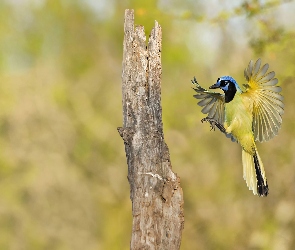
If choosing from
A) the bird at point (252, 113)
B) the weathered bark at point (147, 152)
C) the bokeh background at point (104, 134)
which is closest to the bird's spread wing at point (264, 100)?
the bird at point (252, 113)

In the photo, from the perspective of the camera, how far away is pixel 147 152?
4902 millimetres

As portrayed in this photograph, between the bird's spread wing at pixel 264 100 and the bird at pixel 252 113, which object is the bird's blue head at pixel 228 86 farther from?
the bird's spread wing at pixel 264 100

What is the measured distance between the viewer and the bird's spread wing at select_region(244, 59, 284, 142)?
5867mm

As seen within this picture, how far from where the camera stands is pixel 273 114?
6.13m

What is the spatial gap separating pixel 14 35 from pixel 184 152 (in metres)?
8.46

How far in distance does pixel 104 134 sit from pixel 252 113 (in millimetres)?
9614

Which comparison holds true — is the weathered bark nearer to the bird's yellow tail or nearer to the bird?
the bird

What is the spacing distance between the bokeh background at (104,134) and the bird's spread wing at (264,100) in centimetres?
214

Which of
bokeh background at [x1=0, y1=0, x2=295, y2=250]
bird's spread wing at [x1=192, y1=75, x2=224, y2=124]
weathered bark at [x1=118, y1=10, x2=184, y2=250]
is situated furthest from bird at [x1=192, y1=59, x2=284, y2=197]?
bokeh background at [x1=0, y1=0, x2=295, y2=250]

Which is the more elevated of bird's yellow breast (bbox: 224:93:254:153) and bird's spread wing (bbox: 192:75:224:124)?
bird's spread wing (bbox: 192:75:224:124)

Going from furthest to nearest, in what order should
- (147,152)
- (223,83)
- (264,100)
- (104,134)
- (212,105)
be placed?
(104,134) → (212,105) → (264,100) → (223,83) → (147,152)

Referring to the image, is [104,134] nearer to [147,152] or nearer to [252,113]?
[252,113]

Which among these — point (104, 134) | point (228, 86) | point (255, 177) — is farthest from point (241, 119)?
point (104, 134)

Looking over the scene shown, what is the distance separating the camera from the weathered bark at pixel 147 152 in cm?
477
